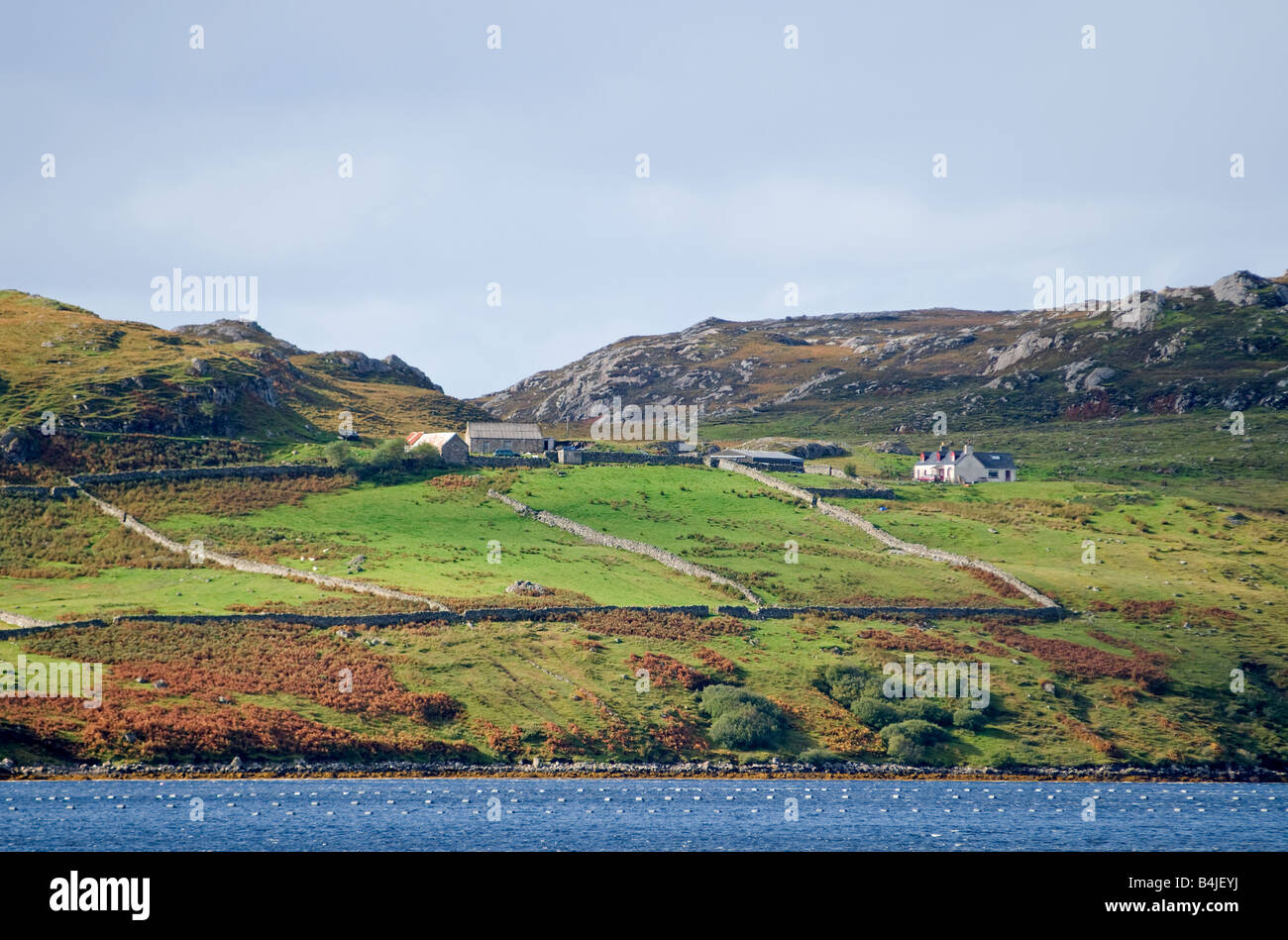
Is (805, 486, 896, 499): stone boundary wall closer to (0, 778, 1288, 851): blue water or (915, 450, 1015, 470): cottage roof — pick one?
(915, 450, 1015, 470): cottage roof

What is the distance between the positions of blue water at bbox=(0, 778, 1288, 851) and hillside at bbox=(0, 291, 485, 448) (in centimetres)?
7900

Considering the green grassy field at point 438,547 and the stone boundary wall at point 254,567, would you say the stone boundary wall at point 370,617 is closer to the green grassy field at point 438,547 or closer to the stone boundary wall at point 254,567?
→ the stone boundary wall at point 254,567

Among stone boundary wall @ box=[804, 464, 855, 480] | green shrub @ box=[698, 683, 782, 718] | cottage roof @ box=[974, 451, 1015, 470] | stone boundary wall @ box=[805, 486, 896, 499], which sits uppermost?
cottage roof @ box=[974, 451, 1015, 470]

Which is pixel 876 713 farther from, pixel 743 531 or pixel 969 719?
pixel 743 531

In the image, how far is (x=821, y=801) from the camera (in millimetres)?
58781

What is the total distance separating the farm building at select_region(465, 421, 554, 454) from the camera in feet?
497

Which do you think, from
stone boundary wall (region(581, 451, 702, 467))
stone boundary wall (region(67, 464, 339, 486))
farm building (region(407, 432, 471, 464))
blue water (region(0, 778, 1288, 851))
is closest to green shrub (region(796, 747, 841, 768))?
blue water (region(0, 778, 1288, 851))

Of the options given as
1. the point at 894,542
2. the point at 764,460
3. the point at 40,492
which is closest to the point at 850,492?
the point at 894,542

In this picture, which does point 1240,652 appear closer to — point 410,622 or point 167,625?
point 410,622

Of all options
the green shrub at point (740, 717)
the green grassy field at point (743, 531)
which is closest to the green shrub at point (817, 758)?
the green shrub at point (740, 717)

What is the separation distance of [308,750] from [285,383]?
12354cm

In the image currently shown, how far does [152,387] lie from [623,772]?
3910 inches
